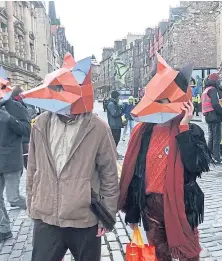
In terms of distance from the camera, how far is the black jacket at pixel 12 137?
165 inches

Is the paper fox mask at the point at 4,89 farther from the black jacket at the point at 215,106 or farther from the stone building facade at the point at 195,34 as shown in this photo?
the stone building facade at the point at 195,34

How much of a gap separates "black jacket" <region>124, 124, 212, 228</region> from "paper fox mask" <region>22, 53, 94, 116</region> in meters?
0.57

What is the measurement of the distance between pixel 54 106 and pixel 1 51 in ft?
90.9

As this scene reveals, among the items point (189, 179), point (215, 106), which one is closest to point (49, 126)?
point (189, 179)

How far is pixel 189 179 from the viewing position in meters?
2.68

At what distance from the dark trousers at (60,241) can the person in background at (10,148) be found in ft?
6.04

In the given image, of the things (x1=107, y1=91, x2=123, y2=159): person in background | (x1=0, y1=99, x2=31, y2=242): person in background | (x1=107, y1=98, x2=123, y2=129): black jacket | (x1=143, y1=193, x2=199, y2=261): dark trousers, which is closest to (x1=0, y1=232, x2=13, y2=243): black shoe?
(x1=0, y1=99, x2=31, y2=242): person in background

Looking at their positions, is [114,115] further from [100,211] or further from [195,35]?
[195,35]

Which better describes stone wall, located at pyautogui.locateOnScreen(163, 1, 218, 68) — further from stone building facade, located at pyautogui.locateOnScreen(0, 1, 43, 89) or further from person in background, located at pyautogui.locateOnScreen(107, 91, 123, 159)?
person in background, located at pyautogui.locateOnScreen(107, 91, 123, 159)

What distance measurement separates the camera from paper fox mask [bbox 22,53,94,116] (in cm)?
248

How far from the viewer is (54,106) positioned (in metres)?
2.48

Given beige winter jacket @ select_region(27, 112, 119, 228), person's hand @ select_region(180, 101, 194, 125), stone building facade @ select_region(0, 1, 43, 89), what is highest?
stone building facade @ select_region(0, 1, 43, 89)

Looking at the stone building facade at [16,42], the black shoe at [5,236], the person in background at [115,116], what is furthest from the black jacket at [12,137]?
the stone building facade at [16,42]

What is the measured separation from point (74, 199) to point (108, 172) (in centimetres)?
30
